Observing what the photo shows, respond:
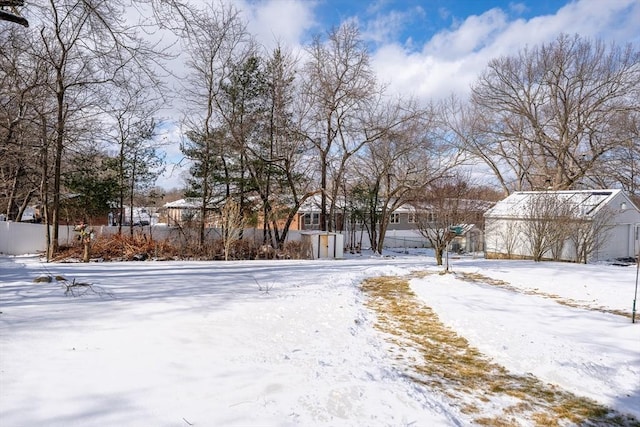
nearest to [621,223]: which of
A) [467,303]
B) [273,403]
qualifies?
[467,303]

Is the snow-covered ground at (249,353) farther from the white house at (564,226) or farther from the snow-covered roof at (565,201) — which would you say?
the snow-covered roof at (565,201)

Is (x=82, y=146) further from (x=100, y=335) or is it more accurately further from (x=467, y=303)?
(x=467, y=303)

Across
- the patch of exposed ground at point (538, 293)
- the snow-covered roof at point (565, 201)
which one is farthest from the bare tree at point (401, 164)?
the patch of exposed ground at point (538, 293)

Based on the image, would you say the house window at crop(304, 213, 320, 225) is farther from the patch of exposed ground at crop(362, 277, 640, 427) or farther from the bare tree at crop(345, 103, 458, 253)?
the patch of exposed ground at crop(362, 277, 640, 427)

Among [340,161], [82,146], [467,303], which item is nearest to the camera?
[467,303]

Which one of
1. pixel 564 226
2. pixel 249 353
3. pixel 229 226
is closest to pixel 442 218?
pixel 564 226

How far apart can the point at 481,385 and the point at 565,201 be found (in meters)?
15.7

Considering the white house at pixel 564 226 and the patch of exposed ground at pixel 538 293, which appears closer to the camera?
the patch of exposed ground at pixel 538 293

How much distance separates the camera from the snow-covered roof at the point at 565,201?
1717 centimetres

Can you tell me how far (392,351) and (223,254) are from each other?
11.7 m

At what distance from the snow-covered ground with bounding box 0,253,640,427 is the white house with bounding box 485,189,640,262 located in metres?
9.94

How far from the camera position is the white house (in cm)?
1595

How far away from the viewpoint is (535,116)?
26859mm

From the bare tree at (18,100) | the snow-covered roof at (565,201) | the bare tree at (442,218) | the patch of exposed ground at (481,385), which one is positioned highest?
the bare tree at (18,100)
